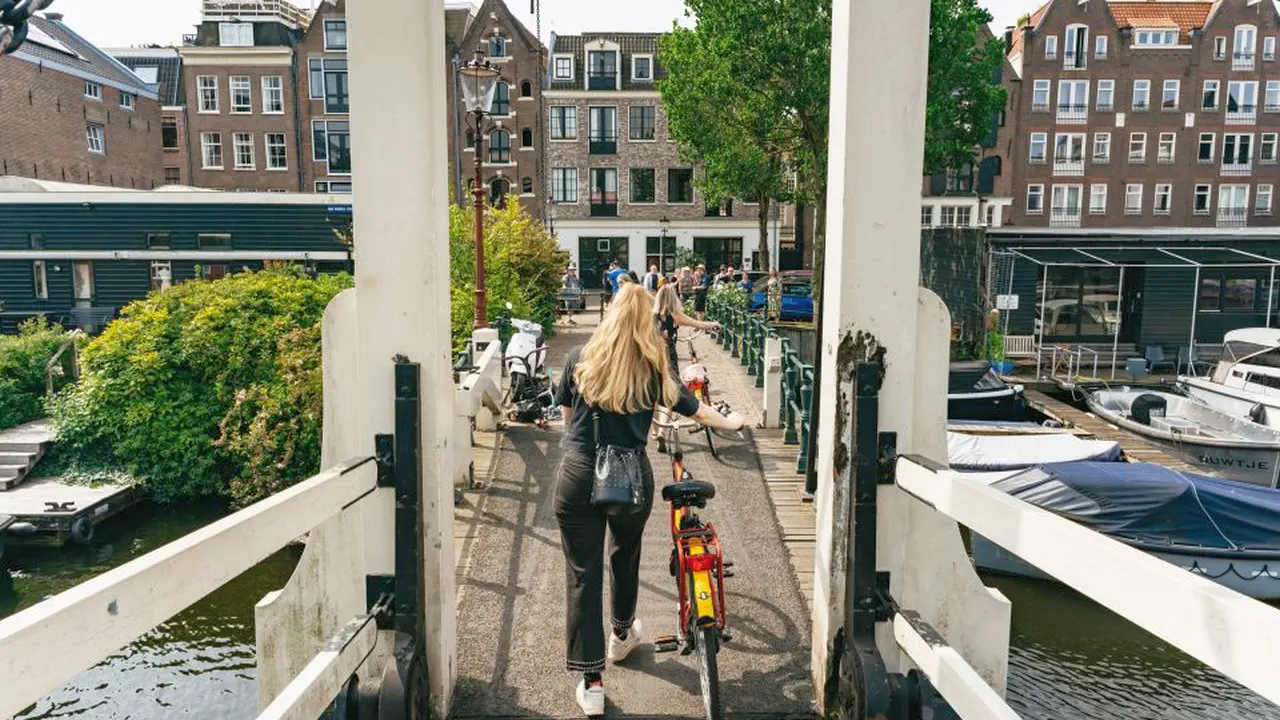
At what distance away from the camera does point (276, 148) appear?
4078cm

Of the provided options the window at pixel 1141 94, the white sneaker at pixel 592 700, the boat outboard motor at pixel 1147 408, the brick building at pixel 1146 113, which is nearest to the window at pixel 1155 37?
the brick building at pixel 1146 113

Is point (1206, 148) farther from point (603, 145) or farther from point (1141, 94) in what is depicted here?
point (603, 145)

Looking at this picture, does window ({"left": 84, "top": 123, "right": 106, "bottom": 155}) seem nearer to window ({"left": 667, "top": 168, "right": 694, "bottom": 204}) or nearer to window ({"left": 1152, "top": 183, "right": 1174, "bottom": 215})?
window ({"left": 667, "top": 168, "right": 694, "bottom": 204})

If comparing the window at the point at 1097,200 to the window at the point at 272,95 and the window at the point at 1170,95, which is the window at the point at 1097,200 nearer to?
the window at the point at 1170,95

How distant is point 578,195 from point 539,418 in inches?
1365

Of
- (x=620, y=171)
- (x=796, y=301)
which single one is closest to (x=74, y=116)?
(x=620, y=171)

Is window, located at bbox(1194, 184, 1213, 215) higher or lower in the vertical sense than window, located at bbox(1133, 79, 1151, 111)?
lower

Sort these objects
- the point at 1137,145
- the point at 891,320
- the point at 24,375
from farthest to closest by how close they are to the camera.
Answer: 1. the point at 1137,145
2. the point at 24,375
3. the point at 891,320

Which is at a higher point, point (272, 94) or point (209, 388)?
point (272, 94)

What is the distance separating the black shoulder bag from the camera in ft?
10.9

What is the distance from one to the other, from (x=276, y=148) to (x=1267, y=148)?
4399 centimetres

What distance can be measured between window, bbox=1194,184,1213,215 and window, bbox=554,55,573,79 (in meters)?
28.7

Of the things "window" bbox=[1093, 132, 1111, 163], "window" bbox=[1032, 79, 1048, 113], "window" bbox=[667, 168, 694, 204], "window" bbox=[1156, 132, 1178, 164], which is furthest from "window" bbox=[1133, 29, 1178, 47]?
"window" bbox=[667, 168, 694, 204]

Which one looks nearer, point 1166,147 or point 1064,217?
point 1166,147
